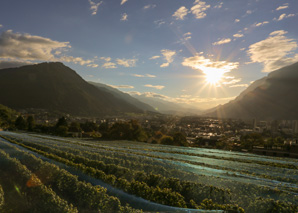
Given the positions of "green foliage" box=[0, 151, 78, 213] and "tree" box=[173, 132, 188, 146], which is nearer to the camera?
"green foliage" box=[0, 151, 78, 213]

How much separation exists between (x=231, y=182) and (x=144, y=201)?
6365 millimetres

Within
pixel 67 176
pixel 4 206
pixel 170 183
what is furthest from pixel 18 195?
pixel 170 183

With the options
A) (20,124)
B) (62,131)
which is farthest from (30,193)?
(20,124)

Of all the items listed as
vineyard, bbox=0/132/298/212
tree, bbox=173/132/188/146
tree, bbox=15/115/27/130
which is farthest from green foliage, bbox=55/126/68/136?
vineyard, bbox=0/132/298/212

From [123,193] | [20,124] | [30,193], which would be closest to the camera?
[30,193]

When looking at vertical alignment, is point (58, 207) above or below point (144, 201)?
above

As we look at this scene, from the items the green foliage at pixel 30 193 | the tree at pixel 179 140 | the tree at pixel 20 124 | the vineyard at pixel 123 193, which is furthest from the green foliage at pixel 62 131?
the green foliage at pixel 30 193

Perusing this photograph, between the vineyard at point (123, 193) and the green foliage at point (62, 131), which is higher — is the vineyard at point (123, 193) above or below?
above

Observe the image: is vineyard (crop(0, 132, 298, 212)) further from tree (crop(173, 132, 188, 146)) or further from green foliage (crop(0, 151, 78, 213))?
tree (crop(173, 132, 188, 146))

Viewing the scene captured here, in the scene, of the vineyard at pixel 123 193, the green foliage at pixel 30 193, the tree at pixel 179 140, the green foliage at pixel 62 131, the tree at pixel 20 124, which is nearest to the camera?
the green foliage at pixel 30 193

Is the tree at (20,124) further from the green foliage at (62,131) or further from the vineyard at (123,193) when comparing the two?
the vineyard at (123,193)

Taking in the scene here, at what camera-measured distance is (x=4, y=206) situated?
9.37 metres

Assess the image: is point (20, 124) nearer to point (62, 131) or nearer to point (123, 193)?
point (62, 131)

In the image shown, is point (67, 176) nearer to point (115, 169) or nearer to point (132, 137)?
point (115, 169)
